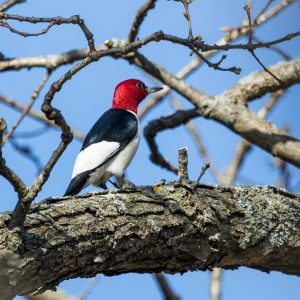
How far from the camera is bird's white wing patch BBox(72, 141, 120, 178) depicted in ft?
17.6

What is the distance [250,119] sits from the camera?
209 inches

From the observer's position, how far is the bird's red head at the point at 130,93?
276 inches

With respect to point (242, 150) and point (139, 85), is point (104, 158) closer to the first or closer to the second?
point (242, 150)

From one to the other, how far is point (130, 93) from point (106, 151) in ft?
5.09

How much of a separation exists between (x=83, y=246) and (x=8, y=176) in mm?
615

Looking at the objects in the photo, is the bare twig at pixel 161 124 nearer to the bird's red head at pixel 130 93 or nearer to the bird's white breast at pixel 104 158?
the bird's white breast at pixel 104 158

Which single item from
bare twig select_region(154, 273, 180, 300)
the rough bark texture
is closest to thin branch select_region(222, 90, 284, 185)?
bare twig select_region(154, 273, 180, 300)

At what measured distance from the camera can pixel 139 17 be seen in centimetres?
541

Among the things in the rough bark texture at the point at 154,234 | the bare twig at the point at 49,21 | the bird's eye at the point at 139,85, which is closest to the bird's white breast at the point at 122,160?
the bird's eye at the point at 139,85

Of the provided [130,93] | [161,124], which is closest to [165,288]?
[161,124]

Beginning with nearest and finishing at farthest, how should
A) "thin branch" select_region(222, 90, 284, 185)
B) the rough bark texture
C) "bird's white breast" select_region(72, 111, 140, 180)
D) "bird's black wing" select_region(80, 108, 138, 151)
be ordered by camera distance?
the rough bark texture, "bird's white breast" select_region(72, 111, 140, 180), "bird's black wing" select_region(80, 108, 138, 151), "thin branch" select_region(222, 90, 284, 185)

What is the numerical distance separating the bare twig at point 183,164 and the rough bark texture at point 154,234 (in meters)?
0.06

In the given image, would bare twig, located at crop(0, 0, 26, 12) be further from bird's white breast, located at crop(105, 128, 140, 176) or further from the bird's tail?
bird's white breast, located at crop(105, 128, 140, 176)

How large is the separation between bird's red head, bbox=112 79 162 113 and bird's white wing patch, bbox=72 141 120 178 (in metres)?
1.26
